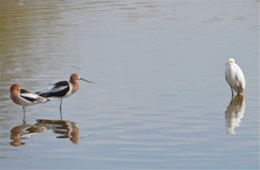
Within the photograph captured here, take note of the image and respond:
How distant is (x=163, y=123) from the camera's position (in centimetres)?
1376

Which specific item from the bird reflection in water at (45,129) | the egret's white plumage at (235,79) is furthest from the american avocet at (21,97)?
the egret's white plumage at (235,79)

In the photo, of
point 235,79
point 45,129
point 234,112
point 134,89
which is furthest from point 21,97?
point 235,79

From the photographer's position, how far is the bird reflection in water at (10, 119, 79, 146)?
13101mm

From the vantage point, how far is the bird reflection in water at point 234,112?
44.5 feet

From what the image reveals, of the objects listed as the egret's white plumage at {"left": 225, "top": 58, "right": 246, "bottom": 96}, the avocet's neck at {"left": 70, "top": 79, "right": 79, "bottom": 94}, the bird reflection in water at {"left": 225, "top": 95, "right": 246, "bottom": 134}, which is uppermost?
the egret's white plumage at {"left": 225, "top": 58, "right": 246, "bottom": 96}

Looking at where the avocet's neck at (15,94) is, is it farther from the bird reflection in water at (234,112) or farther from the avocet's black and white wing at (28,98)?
the bird reflection in water at (234,112)

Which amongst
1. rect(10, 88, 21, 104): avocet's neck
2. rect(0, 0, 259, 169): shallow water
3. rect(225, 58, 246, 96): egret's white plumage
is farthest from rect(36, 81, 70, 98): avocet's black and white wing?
rect(225, 58, 246, 96): egret's white plumage

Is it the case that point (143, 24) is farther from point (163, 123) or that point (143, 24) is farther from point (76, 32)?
point (163, 123)

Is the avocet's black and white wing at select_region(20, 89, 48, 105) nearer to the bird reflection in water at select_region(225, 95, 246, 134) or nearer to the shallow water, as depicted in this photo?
the shallow water

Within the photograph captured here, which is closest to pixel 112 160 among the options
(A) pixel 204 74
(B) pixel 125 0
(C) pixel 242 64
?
(A) pixel 204 74

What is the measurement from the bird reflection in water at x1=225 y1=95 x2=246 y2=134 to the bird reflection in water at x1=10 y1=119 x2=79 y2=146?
7.84 feet

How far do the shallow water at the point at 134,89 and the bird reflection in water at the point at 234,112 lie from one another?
0.02m

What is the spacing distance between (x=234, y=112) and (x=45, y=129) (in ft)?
10.7

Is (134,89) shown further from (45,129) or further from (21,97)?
(45,129)
